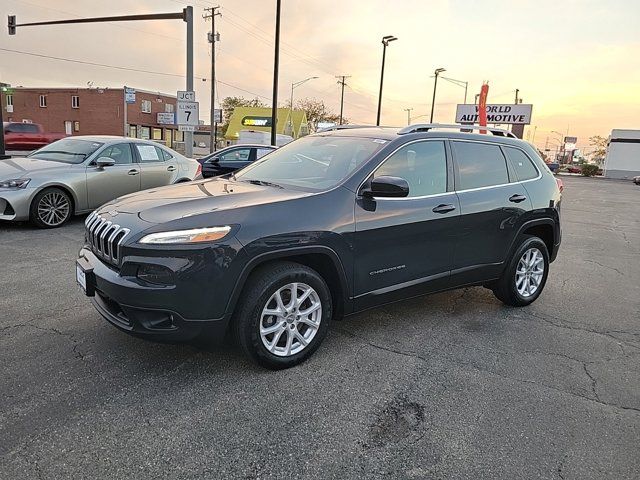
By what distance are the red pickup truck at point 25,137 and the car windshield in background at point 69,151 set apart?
52.5 feet

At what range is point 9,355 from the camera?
343 cm

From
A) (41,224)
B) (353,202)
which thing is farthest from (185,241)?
(41,224)

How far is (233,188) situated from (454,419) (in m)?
2.29

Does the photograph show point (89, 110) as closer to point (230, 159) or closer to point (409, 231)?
point (230, 159)

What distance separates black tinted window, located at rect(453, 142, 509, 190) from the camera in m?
4.36

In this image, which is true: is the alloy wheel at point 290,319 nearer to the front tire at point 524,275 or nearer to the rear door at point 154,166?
the front tire at point 524,275

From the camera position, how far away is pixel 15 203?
734cm

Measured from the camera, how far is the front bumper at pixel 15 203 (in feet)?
24.0

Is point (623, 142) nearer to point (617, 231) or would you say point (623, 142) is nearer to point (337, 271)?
point (617, 231)

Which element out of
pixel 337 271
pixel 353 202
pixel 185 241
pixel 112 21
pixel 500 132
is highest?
pixel 112 21

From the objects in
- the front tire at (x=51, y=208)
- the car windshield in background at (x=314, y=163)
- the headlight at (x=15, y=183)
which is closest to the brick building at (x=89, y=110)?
the front tire at (x=51, y=208)

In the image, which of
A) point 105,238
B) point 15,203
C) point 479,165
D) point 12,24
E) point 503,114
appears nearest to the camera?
point 105,238

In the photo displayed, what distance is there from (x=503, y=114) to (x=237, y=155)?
47874 millimetres

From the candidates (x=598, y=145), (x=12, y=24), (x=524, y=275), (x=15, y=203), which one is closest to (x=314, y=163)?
(x=524, y=275)
